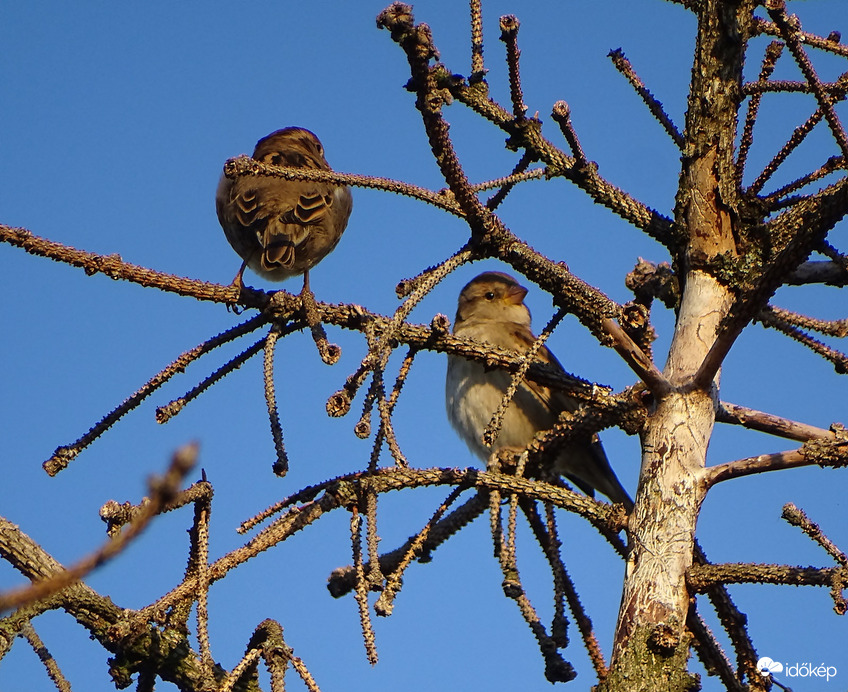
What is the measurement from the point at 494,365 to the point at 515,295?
400 cm

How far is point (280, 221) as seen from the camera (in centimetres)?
593

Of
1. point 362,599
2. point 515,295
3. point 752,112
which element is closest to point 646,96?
point 752,112

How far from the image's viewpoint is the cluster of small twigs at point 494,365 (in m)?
2.43

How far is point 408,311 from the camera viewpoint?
2.54 meters

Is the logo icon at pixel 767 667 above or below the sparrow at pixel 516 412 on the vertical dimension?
below

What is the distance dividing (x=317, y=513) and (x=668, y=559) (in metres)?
0.94

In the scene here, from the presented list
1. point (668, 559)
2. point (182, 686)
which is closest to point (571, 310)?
point (668, 559)

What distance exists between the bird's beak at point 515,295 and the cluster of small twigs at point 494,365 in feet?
12.2

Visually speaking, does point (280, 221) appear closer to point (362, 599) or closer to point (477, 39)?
point (477, 39)

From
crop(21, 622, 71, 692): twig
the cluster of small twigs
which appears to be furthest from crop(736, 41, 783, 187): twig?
crop(21, 622, 71, 692): twig

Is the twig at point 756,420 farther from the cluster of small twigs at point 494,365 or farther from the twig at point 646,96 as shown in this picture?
the twig at point 646,96

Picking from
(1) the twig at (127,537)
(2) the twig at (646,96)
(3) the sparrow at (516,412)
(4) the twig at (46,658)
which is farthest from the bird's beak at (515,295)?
(1) the twig at (127,537)

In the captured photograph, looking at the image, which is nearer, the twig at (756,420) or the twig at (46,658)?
the twig at (46,658)

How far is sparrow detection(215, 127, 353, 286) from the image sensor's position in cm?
586
